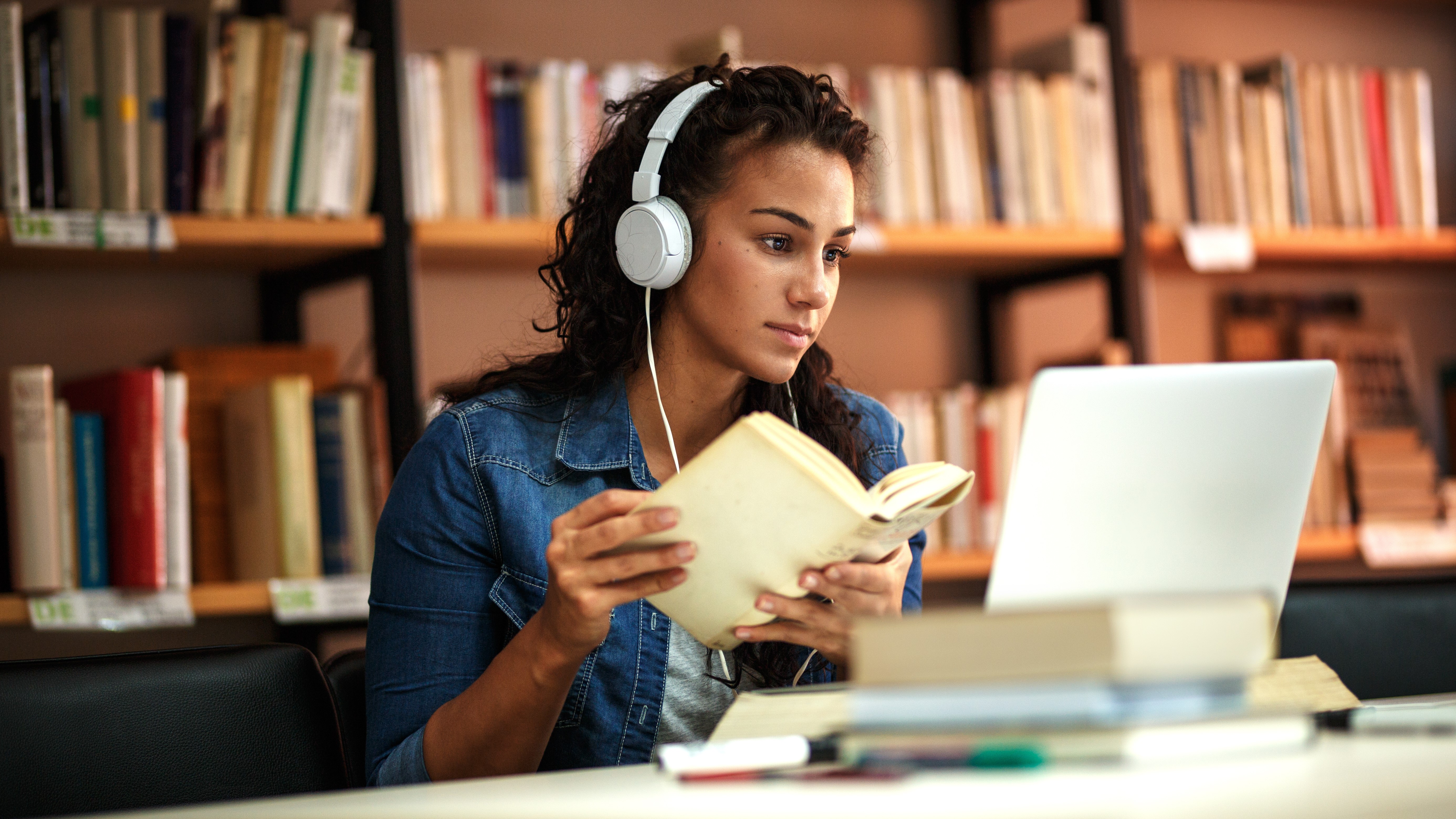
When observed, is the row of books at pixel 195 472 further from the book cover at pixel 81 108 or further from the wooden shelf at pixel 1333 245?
the wooden shelf at pixel 1333 245

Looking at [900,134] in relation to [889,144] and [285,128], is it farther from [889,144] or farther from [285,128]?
[285,128]

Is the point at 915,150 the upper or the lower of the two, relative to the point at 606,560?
upper

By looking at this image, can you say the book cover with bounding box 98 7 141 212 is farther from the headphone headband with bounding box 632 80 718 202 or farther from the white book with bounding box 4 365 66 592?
the headphone headband with bounding box 632 80 718 202

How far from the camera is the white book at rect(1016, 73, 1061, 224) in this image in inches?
87.4

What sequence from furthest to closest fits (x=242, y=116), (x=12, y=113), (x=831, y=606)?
(x=242, y=116)
(x=12, y=113)
(x=831, y=606)

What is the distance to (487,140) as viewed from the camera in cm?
190

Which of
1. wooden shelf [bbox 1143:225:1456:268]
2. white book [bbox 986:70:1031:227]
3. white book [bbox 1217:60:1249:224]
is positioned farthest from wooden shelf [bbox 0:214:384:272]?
white book [bbox 1217:60:1249:224]

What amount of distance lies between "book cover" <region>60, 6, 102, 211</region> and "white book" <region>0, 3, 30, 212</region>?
52 mm

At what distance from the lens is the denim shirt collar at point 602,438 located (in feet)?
4.02

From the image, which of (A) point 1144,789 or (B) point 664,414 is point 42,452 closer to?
(B) point 664,414

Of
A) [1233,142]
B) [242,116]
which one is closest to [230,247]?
[242,116]

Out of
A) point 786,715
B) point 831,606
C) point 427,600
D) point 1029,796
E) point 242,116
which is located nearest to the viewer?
point 1029,796

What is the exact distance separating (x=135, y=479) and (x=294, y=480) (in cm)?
19

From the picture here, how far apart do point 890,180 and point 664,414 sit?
989mm
